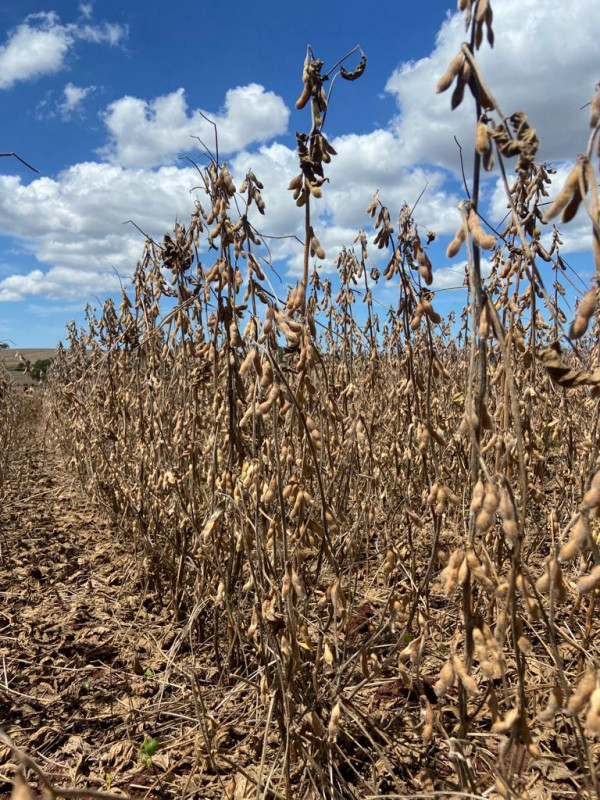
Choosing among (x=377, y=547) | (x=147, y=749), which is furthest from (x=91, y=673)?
(x=377, y=547)

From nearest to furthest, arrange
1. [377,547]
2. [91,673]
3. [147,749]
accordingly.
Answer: [147,749]
[91,673]
[377,547]

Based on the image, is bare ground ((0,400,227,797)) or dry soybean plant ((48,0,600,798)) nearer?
dry soybean plant ((48,0,600,798))

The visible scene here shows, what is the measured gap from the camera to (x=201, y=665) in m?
2.87

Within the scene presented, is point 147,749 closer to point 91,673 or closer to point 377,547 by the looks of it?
point 91,673

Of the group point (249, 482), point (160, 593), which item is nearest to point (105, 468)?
point (160, 593)

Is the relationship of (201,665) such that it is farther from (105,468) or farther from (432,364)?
(105,468)

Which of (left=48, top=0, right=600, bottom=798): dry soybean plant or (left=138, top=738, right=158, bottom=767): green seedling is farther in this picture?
(left=138, top=738, right=158, bottom=767): green seedling

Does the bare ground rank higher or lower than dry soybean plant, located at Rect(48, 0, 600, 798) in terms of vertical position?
lower

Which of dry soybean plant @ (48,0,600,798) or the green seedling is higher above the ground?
dry soybean plant @ (48,0,600,798)

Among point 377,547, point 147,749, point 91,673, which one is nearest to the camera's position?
point 147,749

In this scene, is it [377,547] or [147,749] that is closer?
[147,749]

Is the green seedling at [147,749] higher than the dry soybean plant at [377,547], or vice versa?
the dry soybean plant at [377,547]

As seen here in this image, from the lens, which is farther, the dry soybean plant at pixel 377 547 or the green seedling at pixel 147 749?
the green seedling at pixel 147 749

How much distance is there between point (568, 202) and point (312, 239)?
89cm
